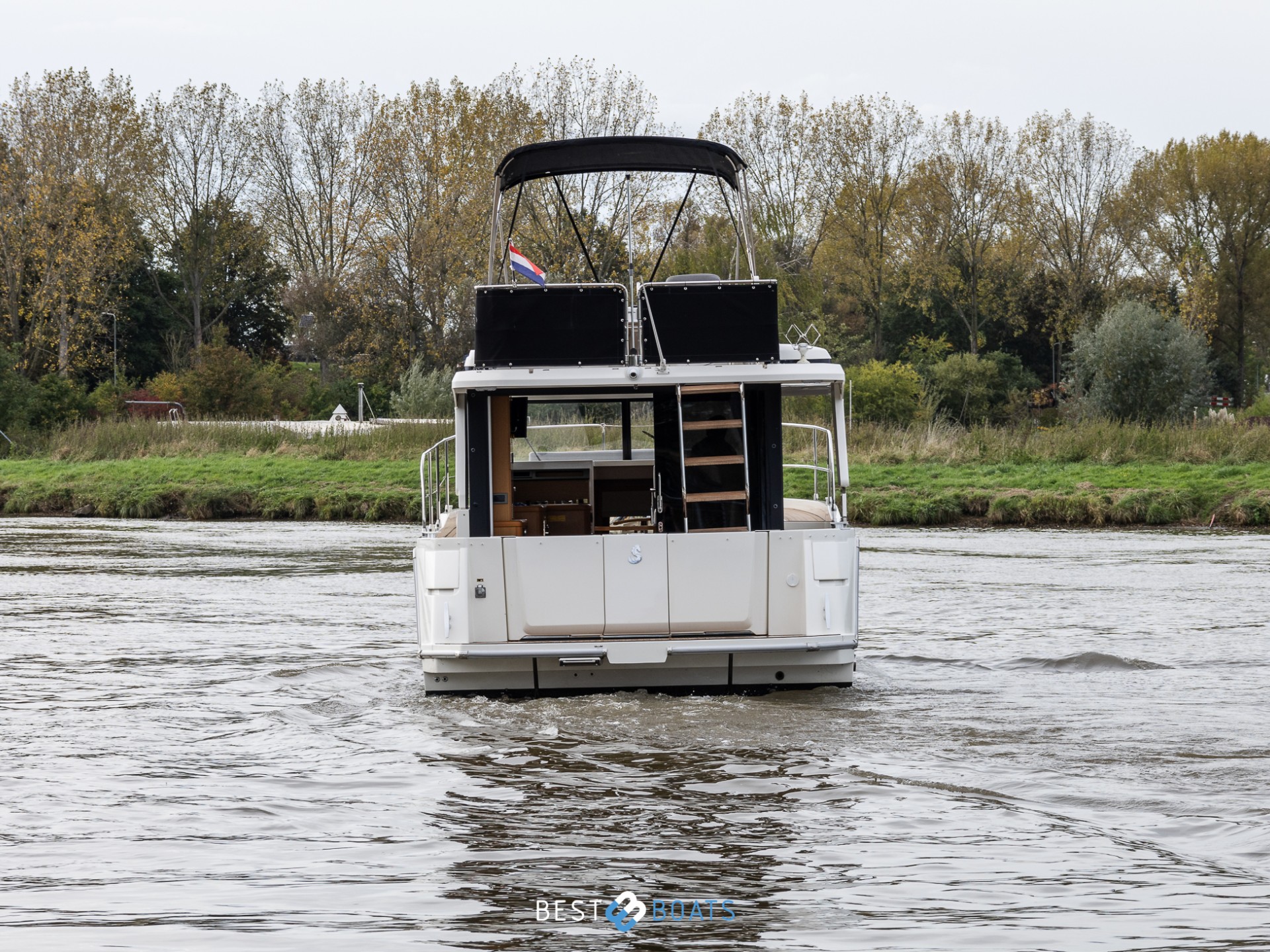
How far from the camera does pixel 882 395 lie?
40812 millimetres

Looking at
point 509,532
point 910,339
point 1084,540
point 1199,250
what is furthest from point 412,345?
point 509,532

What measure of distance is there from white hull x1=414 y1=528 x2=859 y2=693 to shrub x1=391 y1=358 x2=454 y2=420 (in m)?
30.4

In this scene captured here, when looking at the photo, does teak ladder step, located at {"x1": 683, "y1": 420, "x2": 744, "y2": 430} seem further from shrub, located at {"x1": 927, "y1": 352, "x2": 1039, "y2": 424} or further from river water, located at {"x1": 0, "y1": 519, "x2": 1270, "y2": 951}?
shrub, located at {"x1": 927, "y1": 352, "x2": 1039, "y2": 424}

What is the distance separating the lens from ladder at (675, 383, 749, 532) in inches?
420

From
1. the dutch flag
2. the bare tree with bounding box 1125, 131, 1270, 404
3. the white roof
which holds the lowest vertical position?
the white roof

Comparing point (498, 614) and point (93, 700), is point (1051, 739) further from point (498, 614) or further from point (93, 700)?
point (93, 700)

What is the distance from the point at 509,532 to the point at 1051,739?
4.38 metres

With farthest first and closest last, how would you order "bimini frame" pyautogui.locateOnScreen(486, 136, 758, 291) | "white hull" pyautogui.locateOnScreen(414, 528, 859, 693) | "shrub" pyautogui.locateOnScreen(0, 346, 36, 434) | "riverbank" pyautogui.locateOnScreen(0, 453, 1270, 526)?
1. "shrub" pyautogui.locateOnScreen(0, 346, 36, 434)
2. "riverbank" pyautogui.locateOnScreen(0, 453, 1270, 526)
3. "bimini frame" pyautogui.locateOnScreen(486, 136, 758, 291)
4. "white hull" pyautogui.locateOnScreen(414, 528, 859, 693)

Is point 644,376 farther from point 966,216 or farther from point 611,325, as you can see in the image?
point 966,216

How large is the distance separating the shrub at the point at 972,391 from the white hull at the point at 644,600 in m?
36.9

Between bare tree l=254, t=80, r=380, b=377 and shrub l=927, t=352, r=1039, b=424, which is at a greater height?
bare tree l=254, t=80, r=380, b=377

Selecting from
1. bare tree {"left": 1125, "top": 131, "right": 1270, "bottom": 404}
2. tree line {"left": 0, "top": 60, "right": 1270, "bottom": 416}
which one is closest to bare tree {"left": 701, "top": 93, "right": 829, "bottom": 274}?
tree line {"left": 0, "top": 60, "right": 1270, "bottom": 416}

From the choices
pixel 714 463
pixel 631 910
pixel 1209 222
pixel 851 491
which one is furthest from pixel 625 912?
pixel 1209 222

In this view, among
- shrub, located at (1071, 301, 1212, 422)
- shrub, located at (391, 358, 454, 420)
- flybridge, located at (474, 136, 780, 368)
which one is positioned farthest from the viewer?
shrub, located at (1071, 301, 1212, 422)
